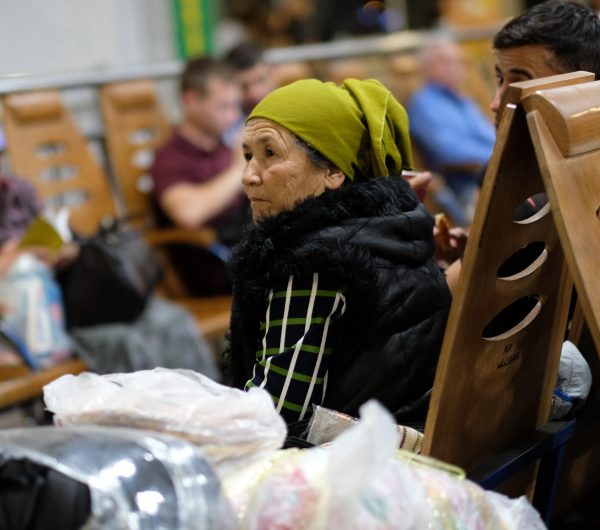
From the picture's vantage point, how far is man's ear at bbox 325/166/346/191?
1.87 metres

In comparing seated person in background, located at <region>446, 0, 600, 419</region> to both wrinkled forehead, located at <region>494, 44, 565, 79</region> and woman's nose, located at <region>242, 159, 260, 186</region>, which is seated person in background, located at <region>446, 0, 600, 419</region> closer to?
wrinkled forehead, located at <region>494, 44, 565, 79</region>

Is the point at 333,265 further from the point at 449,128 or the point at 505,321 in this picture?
the point at 449,128

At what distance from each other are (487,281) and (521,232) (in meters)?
0.11

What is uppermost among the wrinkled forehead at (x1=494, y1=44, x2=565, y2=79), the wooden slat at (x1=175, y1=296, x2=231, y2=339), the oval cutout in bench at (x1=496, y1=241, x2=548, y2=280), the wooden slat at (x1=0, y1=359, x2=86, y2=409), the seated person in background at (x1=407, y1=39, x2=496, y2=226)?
the wrinkled forehead at (x1=494, y1=44, x2=565, y2=79)

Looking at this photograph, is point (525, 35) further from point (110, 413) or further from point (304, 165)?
point (110, 413)

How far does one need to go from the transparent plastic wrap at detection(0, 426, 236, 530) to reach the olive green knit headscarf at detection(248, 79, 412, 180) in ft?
2.36

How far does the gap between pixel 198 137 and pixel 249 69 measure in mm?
511

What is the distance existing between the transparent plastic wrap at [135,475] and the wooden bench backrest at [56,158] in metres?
2.67

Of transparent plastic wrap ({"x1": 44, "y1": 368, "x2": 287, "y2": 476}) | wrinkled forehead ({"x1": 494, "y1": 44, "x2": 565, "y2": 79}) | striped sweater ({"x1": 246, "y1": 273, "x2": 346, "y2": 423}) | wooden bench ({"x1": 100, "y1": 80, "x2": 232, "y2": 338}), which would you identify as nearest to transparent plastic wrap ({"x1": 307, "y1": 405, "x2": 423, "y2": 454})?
striped sweater ({"x1": 246, "y1": 273, "x2": 346, "y2": 423})

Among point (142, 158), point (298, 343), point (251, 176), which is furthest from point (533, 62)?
point (142, 158)

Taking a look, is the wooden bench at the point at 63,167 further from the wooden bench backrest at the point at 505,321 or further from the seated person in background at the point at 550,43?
the wooden bench backrest at the point at 505,321

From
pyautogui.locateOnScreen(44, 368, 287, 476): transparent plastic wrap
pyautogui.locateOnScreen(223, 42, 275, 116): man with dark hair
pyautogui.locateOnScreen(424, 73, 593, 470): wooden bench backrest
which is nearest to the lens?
pyautogui.locateOnScreen(44, 368, 287, 476): transparent plastic wrap

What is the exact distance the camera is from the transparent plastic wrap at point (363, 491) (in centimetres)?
125

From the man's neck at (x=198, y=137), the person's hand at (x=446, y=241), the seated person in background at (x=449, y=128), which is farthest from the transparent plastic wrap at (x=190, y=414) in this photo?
the seated person in background at (x=449, y=128)
